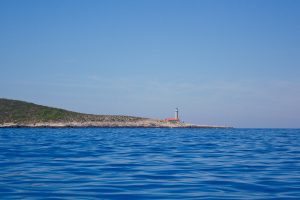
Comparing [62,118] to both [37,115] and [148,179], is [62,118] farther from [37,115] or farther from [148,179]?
[148,179]

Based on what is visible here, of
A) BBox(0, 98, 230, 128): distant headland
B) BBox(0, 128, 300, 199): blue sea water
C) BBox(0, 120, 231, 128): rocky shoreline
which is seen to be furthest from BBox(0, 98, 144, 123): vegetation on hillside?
BBox(0, 128, 300, 199): blue sea water

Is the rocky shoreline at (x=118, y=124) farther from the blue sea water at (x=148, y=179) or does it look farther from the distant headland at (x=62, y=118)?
the blue sea water at (x=148, y=179)

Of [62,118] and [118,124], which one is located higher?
[62,118]

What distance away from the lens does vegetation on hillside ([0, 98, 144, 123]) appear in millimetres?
110750

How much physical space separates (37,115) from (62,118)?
8414 mm

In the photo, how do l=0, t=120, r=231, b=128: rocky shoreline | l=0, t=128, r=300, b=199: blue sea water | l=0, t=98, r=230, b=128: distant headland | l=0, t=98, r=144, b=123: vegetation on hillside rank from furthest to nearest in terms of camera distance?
l=0, t=98, r=144, b=123: vegetation on hillside
l=0, t=98, r=230, b=128: distant headland
l=0, t=120, r=231, b=128: rocky shoreline
l=0, t=128, r=300, b=199: blue sea water

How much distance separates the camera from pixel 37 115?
11762 centimetres

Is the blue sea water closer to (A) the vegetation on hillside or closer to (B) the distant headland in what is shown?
(B) the distant headland

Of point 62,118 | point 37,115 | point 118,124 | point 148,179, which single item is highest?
point 37,115

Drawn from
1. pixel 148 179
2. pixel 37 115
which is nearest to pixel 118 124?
pixel 37 115

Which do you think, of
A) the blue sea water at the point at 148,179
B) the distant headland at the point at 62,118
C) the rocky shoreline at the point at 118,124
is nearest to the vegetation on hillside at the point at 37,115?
the distant headland at the point at 62,118

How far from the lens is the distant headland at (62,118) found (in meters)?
106

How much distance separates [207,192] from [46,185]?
4.65 m

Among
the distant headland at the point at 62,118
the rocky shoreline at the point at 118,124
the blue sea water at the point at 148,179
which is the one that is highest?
the distant headland at the point at 62,118
